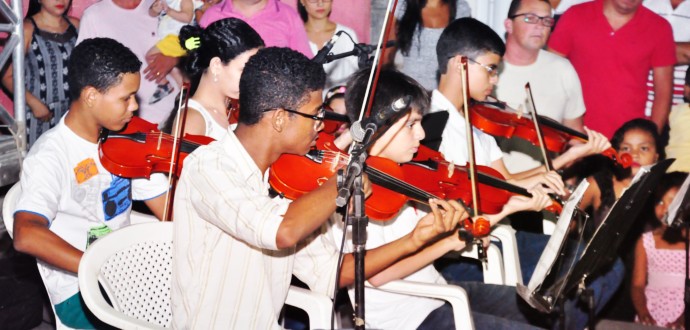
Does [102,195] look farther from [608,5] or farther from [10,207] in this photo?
[608,5]

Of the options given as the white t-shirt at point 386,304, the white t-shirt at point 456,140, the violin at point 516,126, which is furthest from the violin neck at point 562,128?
the white t-shirt at point 386,304

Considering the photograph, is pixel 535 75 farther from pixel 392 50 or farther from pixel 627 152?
pixel 392 50

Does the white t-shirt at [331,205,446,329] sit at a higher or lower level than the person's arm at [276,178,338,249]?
lower

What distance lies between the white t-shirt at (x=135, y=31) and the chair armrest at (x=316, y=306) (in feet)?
6.74

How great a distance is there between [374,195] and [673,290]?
2.30 metres

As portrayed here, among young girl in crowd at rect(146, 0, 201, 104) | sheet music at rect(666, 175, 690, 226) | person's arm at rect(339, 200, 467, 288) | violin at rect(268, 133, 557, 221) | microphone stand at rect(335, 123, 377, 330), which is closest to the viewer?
microphone stand at rect(335, 123, 377, 330)

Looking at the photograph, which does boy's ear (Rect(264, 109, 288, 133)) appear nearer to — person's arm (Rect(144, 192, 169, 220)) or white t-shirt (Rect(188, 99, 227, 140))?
person's arm (Rect(144, 192, 169, 220))

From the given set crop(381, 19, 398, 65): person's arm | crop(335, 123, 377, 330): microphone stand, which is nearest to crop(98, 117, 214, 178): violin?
crop(335, 123, 377, 330): microphone stand

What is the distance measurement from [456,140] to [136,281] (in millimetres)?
1573

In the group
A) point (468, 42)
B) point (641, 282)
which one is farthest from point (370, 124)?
point (641, 282)

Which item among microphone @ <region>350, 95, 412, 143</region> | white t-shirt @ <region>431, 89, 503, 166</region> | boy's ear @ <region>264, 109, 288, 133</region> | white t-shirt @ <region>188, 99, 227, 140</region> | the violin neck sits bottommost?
white t-shirt @ <region>188, 99, 227, 140</region>

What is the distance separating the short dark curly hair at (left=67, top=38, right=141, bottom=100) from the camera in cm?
302

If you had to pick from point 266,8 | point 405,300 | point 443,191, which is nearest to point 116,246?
point 405,300

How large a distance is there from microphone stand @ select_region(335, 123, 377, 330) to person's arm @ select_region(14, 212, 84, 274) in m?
0.89
